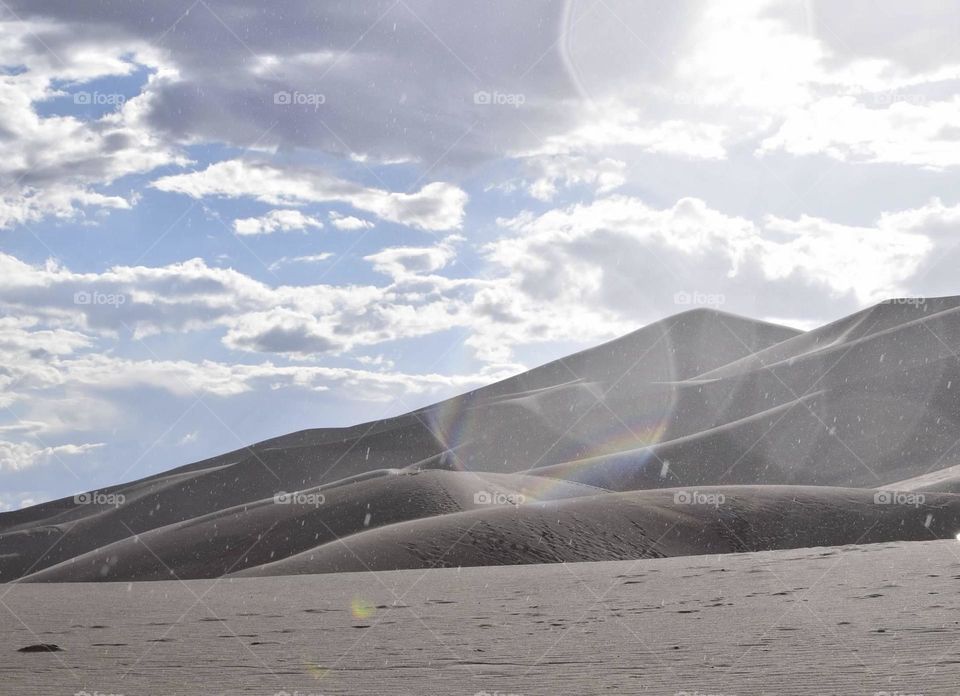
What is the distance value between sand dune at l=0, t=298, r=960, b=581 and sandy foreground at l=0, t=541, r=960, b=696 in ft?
38.3

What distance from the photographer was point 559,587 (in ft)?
66.4

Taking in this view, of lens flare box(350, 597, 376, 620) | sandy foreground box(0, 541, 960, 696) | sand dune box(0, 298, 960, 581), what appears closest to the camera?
sandy foreground box(0, 541, 960, 696)

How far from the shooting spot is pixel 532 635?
13070 millimetres

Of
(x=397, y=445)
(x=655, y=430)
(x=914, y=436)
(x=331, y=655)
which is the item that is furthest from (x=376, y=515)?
(x=397, y=445)

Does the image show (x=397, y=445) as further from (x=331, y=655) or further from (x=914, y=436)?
(x=331, y=655)

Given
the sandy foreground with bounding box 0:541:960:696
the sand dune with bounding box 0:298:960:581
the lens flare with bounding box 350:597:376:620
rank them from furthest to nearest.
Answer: the sand dune with bounding box 0:298:960:581
the lens flare with bounding box 350:597:376:620
the sandy foreground with bounding box 0:541:960:696

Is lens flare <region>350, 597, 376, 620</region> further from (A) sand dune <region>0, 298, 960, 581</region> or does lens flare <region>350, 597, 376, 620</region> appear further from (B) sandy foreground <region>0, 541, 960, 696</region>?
(A) sand dune <region>0, 298, 960, 581</region>

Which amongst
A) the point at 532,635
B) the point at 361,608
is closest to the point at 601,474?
the point at 361,608

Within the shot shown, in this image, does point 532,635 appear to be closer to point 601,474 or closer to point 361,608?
point 361,608

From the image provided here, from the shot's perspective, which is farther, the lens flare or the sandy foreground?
the lens flare

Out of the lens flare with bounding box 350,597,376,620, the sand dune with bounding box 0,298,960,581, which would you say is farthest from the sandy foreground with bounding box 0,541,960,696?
the sand dune with bounding box 0,298,960,581

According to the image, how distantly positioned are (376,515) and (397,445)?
9244cm

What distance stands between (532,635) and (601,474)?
6624 centimetres

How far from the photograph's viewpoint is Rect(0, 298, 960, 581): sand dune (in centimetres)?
3622
